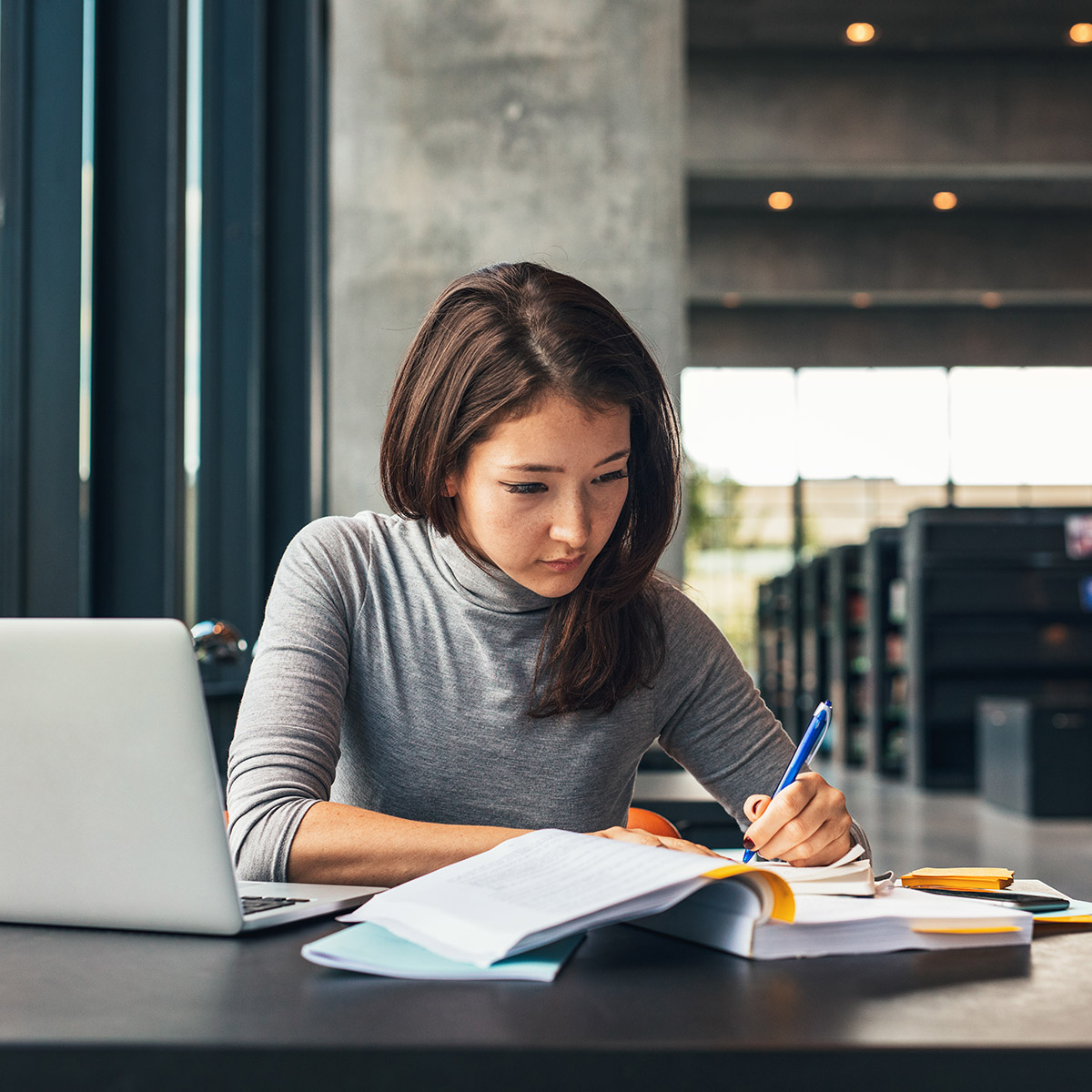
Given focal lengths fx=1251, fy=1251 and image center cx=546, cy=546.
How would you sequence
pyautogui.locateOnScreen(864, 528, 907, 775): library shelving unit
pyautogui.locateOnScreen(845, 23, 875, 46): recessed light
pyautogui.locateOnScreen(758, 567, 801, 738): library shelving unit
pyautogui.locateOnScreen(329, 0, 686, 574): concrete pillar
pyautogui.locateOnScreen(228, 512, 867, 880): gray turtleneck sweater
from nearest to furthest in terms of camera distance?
pyautogui.locateOnScreen(228, 512, 867, 880): gray turtleneck sweater < pyautogui.locateOnScreen(329, 0, 686, 574): concrete pillar < pyautogui.locateOnScreen(864, 528, 907, 775): library shelving unit < pyautogui.locateOnScreen(845, 23, 875, 46): recessed light < pyautogui.locateOnScreen(758, 567, 801, 738): library shelving unit

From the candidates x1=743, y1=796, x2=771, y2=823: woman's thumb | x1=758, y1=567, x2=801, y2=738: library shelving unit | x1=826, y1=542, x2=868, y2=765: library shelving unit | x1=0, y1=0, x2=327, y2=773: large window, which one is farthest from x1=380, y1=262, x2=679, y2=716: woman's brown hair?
x1=758, y1=567, x2=801, y2=738: library shelving unit

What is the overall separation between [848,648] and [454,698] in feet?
30.0

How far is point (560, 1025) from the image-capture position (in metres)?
0.60

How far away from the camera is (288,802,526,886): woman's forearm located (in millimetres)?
1058

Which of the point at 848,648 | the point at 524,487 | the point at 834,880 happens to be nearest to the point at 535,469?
the point at 524,487

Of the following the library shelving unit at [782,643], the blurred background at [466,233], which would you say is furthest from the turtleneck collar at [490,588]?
the library shelving unit at [782,643]

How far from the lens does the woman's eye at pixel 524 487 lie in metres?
1.25

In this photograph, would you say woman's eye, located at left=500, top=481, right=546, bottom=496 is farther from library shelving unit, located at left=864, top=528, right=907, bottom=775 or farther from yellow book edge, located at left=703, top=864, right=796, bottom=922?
library shelving unit, located at left=864, top=528, right=907, bottom=775

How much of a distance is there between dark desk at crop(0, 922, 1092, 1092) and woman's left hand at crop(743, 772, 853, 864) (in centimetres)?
34

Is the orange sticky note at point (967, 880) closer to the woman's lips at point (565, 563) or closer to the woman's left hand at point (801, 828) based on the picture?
the woman's left hand at point (801, 828)

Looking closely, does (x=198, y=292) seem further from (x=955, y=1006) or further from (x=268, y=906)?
(x=955, y=1006)

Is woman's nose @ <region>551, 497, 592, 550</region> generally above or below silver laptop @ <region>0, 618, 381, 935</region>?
above

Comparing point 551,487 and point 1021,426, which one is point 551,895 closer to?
point 551,487

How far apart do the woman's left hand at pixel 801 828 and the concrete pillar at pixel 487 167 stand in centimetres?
Result: 394
